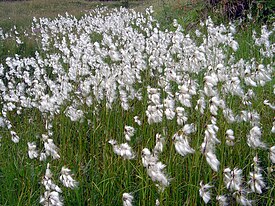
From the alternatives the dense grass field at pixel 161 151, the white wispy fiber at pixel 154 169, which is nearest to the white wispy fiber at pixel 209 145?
the dense grass field at pixel 161 151

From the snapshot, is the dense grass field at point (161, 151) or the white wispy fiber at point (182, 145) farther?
the dense grass field at point (161, 151)

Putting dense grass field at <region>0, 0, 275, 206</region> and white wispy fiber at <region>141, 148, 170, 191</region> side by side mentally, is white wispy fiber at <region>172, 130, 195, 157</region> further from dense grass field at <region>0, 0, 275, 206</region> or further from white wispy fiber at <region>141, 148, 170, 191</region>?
white wispy fiber at <region>141, 148, 170, 191</region>

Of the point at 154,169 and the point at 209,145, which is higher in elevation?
the point at 209,145

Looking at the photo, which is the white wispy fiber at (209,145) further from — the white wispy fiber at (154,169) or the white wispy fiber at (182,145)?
the white wispy fiber at (154,169)

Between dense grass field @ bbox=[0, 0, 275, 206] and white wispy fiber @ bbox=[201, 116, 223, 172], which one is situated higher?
white wispy fiber @ bbox=[201, 116, 223, 172]

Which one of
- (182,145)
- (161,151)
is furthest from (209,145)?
(161,151)

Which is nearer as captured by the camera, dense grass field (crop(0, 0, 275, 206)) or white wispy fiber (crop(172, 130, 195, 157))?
white wispy fiber (crop(172, 130, 195, 157))

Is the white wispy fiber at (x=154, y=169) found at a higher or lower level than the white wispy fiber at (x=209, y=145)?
lower

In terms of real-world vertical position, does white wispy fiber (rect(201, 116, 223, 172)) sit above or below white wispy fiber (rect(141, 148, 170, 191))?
above

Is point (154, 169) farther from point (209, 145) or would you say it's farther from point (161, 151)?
point (209, 145)

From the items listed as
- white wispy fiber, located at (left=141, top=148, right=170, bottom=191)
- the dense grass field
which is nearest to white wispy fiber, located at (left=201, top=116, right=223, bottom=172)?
the dense grass field

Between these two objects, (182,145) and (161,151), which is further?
(161,151)

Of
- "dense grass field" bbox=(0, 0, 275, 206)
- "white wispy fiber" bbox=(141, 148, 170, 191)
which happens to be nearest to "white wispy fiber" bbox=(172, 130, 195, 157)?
"dense grass field" bbox=(0, 0, 275, 206)

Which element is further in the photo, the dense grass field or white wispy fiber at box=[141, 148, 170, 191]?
the dense grass field
